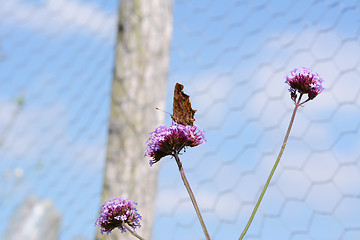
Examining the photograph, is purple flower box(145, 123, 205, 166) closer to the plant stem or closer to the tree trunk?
the plant stem

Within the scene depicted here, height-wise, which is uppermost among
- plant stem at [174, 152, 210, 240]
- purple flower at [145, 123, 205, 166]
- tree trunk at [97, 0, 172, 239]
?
tree trunk at [97, 0, 172, 239]

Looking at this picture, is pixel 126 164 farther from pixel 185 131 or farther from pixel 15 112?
pixel 15 112

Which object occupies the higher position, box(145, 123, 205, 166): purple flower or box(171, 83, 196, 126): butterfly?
box(171, 83, 196, 126): butterfly

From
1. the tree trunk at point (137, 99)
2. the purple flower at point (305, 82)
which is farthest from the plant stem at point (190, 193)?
the tree trunk at point (137, 99)

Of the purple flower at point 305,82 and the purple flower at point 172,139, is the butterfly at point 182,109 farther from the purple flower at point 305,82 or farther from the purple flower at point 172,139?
the purple flower at point 305,82

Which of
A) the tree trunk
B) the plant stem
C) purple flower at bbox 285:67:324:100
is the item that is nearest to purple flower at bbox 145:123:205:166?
the plant stem

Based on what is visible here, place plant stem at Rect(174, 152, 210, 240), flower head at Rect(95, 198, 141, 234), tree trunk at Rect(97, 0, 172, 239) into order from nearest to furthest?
plant stem at Rect(174, 152, 210, 240) → flower head at Rect(95, 198, 141, 234) → tree trunk at Rect(97, 0, 172, 239)

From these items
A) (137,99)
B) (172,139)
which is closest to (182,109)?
(172,139)
